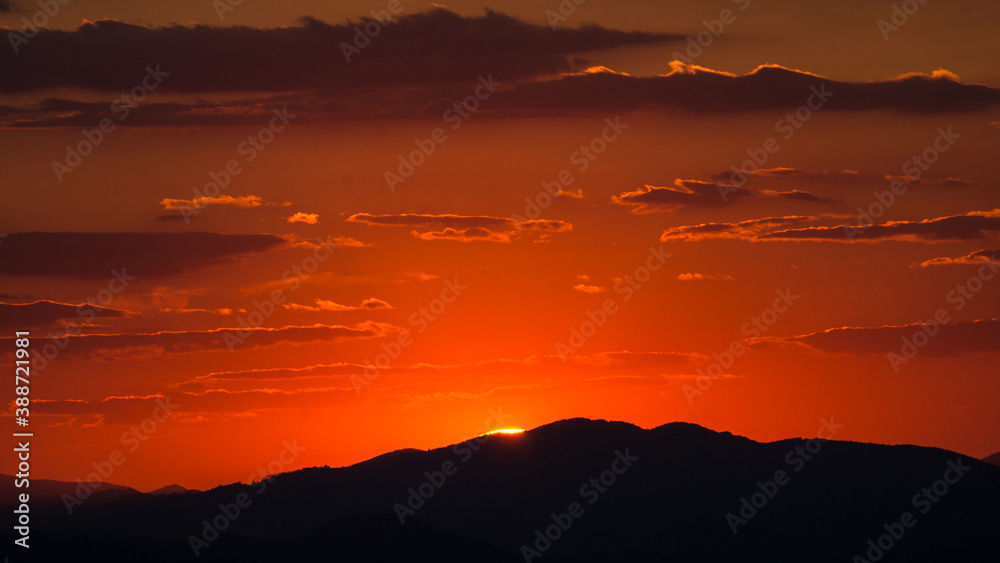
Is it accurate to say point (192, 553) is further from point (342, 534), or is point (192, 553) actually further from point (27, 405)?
point (27, 405)

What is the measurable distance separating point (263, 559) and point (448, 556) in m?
27.8

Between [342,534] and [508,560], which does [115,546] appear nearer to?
[342,534]

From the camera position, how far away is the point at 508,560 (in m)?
187

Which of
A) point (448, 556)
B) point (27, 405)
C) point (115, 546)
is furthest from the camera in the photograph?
point (448, 556)

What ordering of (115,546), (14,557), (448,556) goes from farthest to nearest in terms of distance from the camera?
(448,556)
(115,546)
(14,557)

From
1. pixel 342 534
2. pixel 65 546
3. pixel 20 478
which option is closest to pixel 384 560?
pixel 342 534

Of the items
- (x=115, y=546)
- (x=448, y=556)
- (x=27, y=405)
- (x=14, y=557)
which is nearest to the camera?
(x=27, y=405)

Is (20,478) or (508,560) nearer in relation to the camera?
(20,478)

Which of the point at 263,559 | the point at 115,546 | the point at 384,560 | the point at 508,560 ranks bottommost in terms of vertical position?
the point at 508,560

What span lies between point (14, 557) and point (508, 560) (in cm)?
6983

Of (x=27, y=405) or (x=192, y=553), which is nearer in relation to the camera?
(x=27, y=405)

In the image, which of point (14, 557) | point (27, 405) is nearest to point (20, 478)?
point (27, 405)

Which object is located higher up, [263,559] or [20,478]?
[20,478]

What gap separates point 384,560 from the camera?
181 metres
